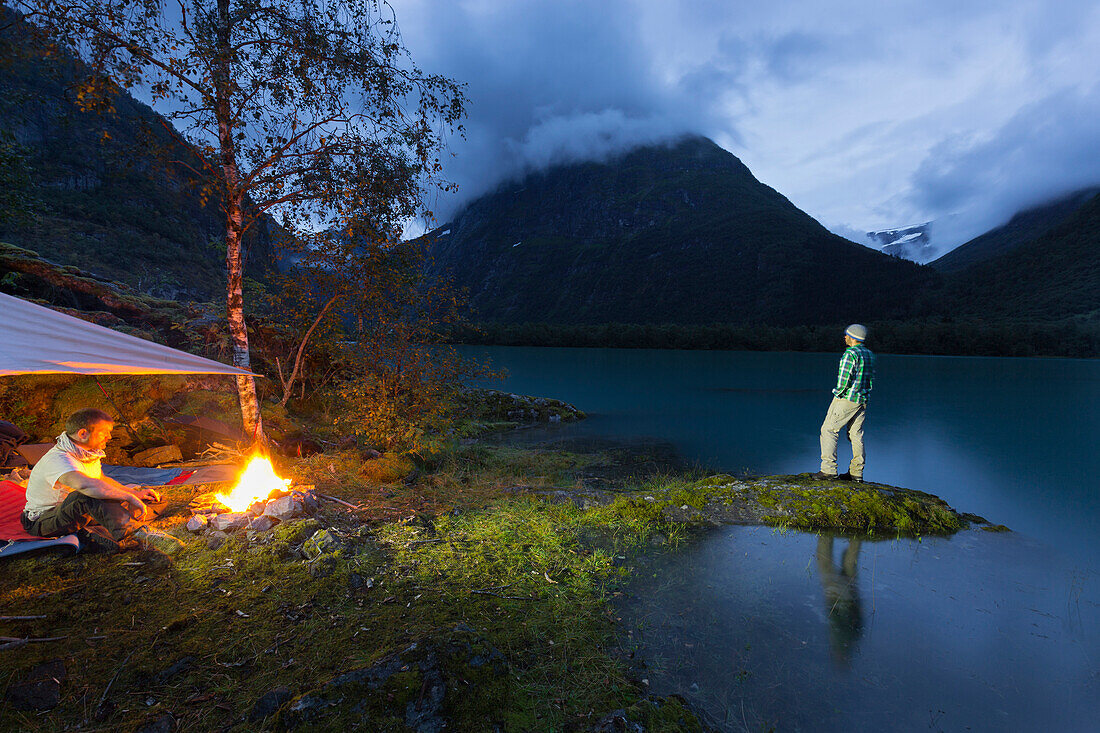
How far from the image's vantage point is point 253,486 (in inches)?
248

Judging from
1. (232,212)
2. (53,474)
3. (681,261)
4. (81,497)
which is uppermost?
(681,261)

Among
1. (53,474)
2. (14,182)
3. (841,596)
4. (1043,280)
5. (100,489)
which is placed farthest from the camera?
(1043,280)

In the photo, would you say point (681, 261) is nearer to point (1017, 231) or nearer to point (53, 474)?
point (1017, 231)

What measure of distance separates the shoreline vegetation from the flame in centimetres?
62

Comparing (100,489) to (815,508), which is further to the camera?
(815,508)

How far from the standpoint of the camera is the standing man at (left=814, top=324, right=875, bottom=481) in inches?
301

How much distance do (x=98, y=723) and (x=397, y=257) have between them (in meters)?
7.76

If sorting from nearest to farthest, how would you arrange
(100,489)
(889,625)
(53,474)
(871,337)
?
(889,625) < (53,474) < (100,489) < (871,337)

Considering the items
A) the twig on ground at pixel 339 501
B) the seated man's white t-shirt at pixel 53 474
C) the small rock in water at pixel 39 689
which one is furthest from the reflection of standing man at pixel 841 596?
the seated man's white t-shirt at pixel 53 474

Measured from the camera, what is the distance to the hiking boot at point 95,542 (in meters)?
4.68

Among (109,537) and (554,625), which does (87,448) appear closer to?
(109,537)

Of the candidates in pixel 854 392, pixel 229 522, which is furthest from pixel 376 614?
pixel 854 392

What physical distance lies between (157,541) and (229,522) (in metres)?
0.64

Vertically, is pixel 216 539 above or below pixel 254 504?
below
